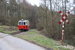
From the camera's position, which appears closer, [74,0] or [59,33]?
[74,0]

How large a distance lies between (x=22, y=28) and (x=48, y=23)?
602 centimetres

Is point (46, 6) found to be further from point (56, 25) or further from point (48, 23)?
point (56, 25)

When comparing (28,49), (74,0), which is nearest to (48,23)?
(74,0)

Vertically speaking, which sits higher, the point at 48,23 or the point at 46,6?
the point at 46,6

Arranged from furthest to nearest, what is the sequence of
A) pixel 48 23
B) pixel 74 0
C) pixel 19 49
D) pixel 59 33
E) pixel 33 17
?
pixel 33 17 → pixel 48 23 → pixel 59 33 → pixel 74 0 → pixel 19 49

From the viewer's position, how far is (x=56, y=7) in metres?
16.9

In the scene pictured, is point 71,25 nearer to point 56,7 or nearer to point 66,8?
point 66,8

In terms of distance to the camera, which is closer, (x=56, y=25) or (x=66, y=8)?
(x=66, y=8)

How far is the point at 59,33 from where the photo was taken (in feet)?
52.6

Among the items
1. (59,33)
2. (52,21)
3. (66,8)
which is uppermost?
(66,8)

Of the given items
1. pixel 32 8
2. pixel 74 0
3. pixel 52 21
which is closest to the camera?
pixel 74 0

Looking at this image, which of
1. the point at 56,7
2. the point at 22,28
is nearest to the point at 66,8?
the point at 56,7

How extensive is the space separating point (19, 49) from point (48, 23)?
43.2 ft

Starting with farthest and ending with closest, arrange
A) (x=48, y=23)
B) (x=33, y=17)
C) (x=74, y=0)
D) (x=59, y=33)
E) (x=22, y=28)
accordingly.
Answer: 1. (x=33, y=17)
2. (x=22, y=28)
3. (x=48, y=23)
4. (x=59, y=33)
5. (x=74, y=0)
